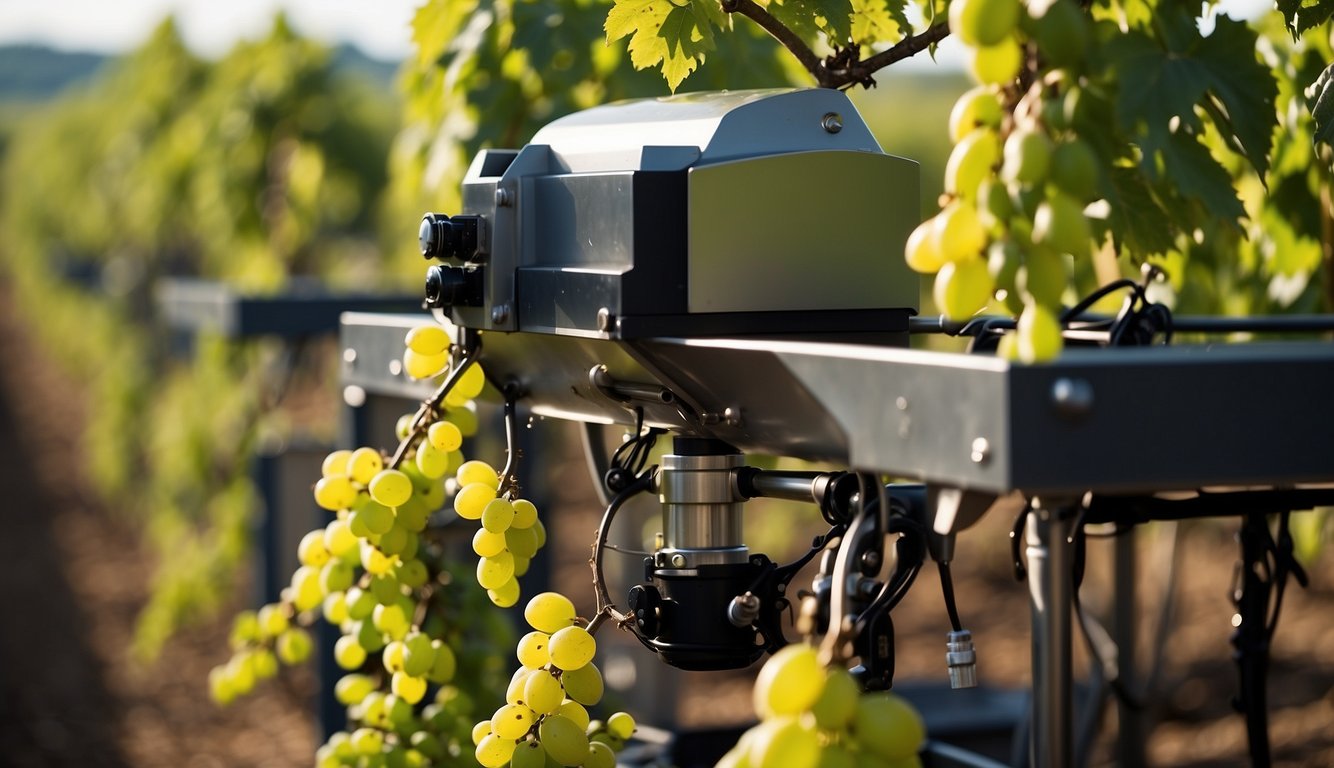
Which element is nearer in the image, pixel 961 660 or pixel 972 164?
pixel 972 164

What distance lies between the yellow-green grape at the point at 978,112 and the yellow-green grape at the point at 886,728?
35cm

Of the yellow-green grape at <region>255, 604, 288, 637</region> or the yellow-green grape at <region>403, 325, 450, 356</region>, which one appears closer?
the yellow-green grape at <region>403, 325, 450, 356</region>

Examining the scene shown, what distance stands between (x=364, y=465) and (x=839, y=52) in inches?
24.5

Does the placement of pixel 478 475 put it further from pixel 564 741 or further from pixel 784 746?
pixel 784 746

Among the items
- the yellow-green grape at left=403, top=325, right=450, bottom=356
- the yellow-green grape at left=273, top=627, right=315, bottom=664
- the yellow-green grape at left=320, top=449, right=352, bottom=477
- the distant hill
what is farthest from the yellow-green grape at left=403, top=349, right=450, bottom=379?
the distant hill

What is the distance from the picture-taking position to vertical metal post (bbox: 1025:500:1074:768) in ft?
3.42

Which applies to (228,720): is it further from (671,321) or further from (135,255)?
(135,255)

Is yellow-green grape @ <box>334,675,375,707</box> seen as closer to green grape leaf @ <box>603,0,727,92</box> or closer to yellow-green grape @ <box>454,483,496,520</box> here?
yellow-green grape @ <box>454,483,496,520</box>

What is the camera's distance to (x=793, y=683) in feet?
2.94

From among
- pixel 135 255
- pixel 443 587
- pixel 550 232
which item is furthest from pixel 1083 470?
pixel 135 255

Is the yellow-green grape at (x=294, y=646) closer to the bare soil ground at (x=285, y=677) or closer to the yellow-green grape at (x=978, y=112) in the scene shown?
the yellow-green grape at (x=978, y=112)

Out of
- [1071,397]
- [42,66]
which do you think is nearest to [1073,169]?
[1071,397]

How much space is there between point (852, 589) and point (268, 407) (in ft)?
14.0

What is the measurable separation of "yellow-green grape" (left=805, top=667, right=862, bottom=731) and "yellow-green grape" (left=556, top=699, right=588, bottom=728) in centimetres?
42
